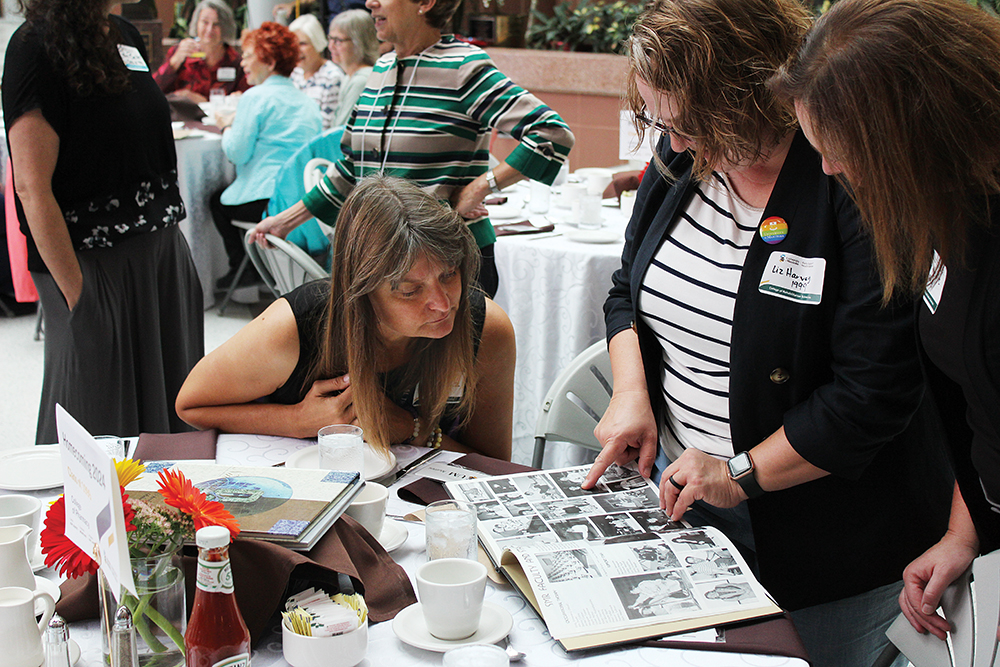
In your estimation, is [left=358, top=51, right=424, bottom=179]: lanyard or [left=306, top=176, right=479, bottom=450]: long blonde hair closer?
[left=306, top=176, right=479, bottom=450]: long blonde hair

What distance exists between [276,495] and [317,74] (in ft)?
17.6

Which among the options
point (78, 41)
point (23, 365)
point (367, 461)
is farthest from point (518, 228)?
point (23, 365)

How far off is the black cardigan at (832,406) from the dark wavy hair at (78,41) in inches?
63.5

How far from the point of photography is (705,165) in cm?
135

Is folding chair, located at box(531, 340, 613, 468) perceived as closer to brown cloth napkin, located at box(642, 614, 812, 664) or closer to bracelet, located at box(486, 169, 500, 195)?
bracelet, located at box(486, 169, 500, 195)

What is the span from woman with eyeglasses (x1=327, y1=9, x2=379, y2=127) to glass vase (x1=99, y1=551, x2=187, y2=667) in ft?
16.5

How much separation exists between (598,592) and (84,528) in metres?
0.58

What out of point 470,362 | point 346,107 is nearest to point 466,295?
point 470,362

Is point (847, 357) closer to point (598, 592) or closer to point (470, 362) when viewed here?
point (598, 592)

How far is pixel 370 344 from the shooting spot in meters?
1.68

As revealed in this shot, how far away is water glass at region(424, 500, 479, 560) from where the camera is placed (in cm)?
114

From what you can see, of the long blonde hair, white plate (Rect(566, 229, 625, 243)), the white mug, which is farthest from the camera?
white plate (Rect(566, 229, 625, 243))

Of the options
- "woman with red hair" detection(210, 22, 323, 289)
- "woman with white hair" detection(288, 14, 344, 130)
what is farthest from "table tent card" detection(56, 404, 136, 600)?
"woman with white hair" detection(288, 14, 344, 130)

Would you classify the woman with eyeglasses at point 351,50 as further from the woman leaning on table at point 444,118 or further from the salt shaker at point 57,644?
the salt shaker at point 57,644
